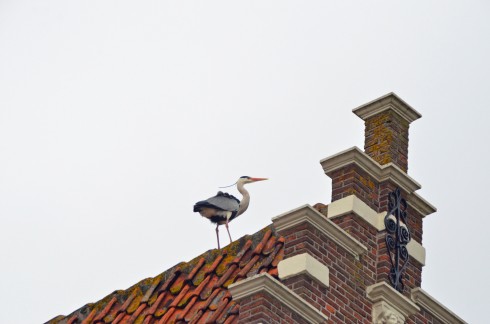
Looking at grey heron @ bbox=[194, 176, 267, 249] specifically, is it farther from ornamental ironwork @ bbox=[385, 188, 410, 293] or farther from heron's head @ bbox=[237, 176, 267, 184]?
ornamental ironwork @ bbox=[385, 188, 410, 293]

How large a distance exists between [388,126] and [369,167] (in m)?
1.17

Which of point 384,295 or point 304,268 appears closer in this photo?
point 304,268

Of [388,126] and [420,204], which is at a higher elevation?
[388,126]

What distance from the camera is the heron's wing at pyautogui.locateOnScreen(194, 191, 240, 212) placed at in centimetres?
2234

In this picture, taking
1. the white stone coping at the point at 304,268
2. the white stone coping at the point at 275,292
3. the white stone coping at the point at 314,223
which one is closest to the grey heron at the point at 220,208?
the white stone coping at the point at 314,223

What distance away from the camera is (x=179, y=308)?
20.5 meters

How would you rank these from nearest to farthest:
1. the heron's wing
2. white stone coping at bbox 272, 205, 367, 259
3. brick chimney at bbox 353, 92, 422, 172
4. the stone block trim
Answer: the stone block trim, white stone coping at bbox 272, 205, 367, 259, brick chimney at bbox 353, 92, 422, 172, the heron's wing

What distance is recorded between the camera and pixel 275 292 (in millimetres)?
18203

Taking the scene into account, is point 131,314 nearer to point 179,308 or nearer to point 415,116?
point 179,308

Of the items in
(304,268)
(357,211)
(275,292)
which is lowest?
(275,292)

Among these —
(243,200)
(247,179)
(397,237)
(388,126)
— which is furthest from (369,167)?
(247,179)

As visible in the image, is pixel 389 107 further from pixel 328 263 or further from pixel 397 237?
pixel 328 263

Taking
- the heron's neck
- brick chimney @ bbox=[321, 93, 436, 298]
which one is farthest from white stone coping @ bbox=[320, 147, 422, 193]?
the heron's neck

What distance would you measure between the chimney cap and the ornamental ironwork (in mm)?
1304
